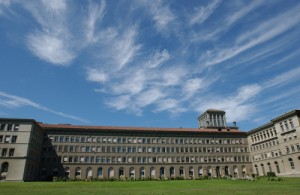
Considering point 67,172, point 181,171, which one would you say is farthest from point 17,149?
point 181,171

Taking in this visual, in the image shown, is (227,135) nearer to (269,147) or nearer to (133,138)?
(269,147)

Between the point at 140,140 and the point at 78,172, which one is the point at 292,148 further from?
the point at 78,172

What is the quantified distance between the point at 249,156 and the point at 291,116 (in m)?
27.8

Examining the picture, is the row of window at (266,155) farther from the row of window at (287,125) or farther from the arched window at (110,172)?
the arched window at (110,172)

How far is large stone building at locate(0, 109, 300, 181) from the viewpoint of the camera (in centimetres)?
6303

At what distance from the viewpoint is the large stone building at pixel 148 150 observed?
63031mm

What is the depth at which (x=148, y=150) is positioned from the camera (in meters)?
80.6

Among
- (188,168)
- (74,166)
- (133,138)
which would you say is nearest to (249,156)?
(188,168)

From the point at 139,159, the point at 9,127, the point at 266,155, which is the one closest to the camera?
the point at 9,127

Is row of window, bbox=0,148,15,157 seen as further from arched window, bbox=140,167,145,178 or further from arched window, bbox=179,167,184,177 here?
arched window, bbox=179,167,184,177

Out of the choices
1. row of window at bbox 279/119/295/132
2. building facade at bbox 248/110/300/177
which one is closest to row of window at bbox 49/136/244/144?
building facade at bbox 248/110/300/177

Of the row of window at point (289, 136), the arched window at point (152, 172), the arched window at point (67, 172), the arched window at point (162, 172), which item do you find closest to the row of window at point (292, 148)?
the row of window at point (289, 136)

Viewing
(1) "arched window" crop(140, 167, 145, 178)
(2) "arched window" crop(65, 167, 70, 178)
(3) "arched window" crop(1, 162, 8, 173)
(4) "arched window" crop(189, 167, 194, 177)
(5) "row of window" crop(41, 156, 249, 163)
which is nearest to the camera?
(3) "arched window" crop(1, 162, 8, 173)

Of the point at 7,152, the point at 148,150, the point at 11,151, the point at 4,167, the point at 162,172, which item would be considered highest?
the point at 148,150
